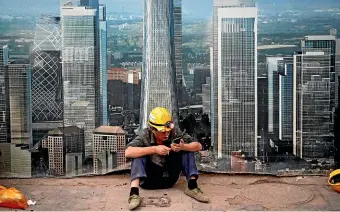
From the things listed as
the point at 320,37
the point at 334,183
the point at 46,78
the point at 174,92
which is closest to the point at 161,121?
the point at 174,92

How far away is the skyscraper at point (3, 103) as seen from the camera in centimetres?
584

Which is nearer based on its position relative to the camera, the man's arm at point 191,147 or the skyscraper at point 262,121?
the man's arm at point 191,147

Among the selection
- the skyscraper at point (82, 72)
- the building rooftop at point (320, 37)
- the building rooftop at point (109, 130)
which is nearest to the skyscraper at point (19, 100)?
the skyscraper at point (82, 72)

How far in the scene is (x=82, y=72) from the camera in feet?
19.5

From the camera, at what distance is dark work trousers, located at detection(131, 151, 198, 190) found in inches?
207

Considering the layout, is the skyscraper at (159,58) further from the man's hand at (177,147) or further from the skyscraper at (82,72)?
the man's hand at (177,147)

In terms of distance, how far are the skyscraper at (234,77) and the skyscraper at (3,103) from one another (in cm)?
194

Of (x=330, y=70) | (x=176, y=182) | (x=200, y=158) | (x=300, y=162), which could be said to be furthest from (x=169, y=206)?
(x=330, y=70)

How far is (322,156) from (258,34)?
1.32 metres

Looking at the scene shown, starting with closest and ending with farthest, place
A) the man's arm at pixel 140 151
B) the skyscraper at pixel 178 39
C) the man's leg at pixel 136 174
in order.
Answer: the man's leg at pixel 136 174, the man's arm at pixel 140 151, the skyscraper at pixel 178 39

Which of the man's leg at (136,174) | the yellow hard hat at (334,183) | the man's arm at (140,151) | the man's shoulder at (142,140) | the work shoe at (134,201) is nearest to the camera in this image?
the work shoe at (134,201)

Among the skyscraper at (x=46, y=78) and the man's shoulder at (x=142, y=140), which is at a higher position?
the skyscraper at (x=46, y=78)

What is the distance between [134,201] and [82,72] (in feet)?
4.98

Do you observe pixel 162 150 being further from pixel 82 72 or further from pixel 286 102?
pixel 286 102
